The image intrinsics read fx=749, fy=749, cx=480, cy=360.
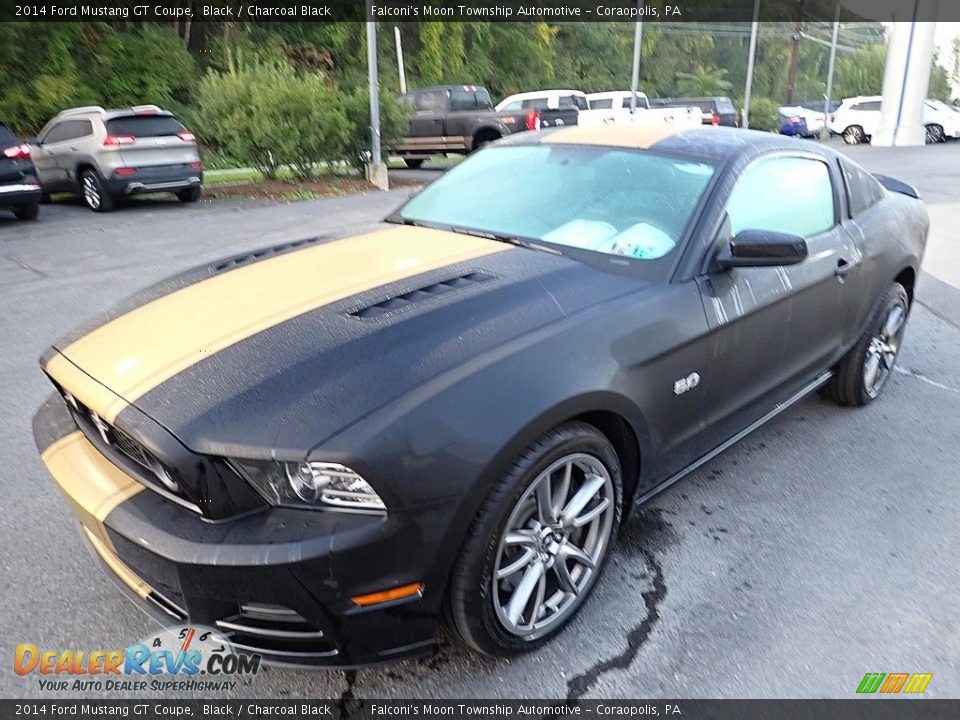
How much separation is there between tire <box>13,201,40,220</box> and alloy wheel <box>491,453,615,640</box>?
11.0m

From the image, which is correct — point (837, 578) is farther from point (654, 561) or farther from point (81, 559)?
point (81, 559)

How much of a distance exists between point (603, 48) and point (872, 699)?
49843mm

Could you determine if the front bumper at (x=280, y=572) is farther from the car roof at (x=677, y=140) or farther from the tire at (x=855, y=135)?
the tire at (x=855, y=135)

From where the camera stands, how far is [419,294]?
251 centimetres

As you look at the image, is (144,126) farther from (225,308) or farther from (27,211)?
(225,308)

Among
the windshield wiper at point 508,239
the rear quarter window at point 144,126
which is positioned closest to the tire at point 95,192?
the rear quarter window at point 144,126

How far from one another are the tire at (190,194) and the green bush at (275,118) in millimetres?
1872

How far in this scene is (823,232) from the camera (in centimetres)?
359

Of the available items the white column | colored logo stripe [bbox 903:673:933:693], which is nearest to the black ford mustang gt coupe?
colored logo stripe [bbox 903:673:933:693]

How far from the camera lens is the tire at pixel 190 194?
12.4 m

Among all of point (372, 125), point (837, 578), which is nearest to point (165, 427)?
point (837, 578)

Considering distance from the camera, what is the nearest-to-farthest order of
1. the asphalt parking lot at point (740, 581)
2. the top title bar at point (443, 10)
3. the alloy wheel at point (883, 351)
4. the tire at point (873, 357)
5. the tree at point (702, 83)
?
the asphalt parking lot at point (740, 581) < the tire at point (873, 357) < the alloy wheel at point (883, 351) < the top title bar at point (443, 10) < the tree at point (702, 83)

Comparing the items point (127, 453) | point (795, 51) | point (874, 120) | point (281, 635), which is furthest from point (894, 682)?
point (795, 51)

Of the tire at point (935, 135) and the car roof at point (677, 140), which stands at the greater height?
the car roof at point (677, 140)
